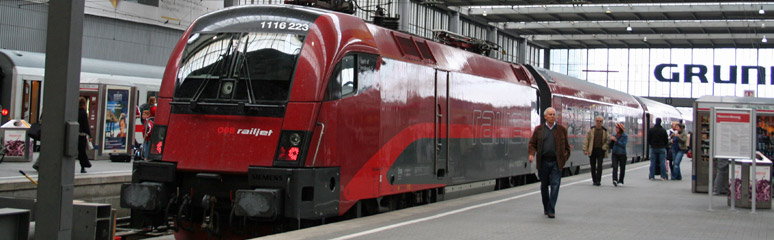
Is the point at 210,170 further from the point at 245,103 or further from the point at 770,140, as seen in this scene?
the point at 770,140

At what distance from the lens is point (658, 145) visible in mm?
19953

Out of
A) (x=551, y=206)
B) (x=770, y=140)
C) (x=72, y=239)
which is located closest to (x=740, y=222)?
(x=551, y=206)

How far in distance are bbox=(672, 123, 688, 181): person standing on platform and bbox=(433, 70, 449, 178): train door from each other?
936cm

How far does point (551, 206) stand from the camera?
10930mm

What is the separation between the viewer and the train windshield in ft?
31.0

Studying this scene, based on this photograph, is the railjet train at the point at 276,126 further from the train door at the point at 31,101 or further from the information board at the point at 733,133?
the train door at the point at 31,101

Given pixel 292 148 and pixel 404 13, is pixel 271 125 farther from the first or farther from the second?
pixel 404 13

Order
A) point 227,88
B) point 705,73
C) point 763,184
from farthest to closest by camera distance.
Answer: point 705,73 < point 763,184 < point 227,88

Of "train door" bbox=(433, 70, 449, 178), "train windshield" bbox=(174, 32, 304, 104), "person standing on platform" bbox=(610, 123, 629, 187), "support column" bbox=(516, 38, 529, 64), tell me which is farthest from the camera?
"support column" bbox=(516, 38, 529, 64)

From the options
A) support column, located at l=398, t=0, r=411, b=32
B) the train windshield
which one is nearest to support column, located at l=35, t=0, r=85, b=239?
the train windshield

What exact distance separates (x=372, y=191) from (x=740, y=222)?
208 inches

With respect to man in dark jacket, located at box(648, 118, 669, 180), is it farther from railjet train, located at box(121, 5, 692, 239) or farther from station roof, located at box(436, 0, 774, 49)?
station roof, located at box(436, 0, 774, 49)

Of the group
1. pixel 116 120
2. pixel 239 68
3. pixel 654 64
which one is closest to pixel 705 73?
pixel 654 64

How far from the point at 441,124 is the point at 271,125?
4104 millimetres
